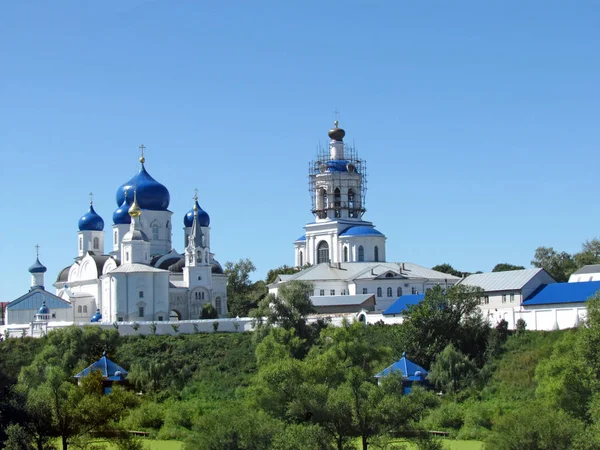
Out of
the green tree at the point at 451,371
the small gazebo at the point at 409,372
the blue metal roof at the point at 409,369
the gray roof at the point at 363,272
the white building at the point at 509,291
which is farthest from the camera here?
the gray roof at the point at 363,272

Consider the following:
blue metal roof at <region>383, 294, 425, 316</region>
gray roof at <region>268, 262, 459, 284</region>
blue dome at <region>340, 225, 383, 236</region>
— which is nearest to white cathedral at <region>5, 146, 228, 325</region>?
gray roof at <region>268, 262, 459, 284</region>

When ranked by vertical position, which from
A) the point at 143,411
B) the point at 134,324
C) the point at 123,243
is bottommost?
the point at 143,411

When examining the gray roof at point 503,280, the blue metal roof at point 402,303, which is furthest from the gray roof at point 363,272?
the gray roof at point 503,280

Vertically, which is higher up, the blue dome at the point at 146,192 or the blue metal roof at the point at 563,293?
the blue dome at the point at 146,192

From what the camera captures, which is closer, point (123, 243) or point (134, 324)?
point (134, 324)

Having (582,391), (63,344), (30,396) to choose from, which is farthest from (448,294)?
(30,396)

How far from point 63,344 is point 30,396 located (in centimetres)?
1625

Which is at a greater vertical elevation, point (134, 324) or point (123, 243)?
point (123, 243)

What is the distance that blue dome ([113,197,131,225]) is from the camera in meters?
54.8

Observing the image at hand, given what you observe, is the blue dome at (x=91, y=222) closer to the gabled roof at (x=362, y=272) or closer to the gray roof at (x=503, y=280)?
the gabled roof at (x=362, y=272)

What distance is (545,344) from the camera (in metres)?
37.2

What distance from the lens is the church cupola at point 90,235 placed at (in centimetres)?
5712

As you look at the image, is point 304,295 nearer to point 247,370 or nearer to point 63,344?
point 247,370

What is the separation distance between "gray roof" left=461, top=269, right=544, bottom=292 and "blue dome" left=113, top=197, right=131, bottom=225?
18283mm
